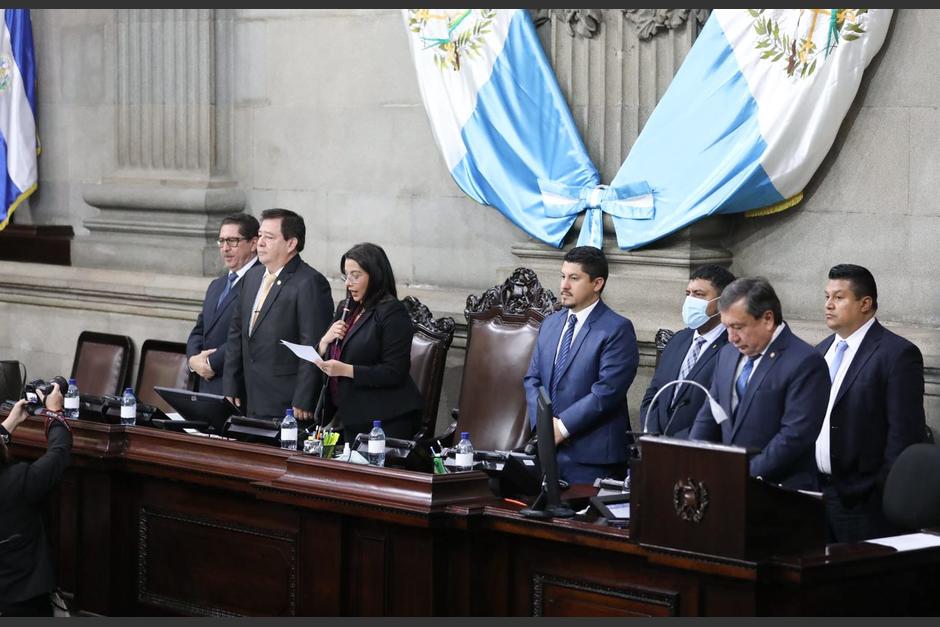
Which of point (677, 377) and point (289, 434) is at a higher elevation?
point (677, 377)

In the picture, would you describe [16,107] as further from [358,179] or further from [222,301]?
[222,301]

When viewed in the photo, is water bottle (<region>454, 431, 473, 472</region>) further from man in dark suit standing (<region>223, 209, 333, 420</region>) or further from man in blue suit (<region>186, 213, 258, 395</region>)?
man in blue suit (<region>186, 213, 258, 395</region>)

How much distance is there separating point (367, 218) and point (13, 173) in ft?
9.03

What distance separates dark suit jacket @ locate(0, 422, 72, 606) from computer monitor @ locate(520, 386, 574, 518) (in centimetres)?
174

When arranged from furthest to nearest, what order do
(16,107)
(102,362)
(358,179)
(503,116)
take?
1. (16,107)
2. (102,362)
3. (358,179)
4. (503,116)

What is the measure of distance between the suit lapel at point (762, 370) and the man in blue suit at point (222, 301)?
9.33 ft

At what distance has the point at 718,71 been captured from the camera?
6.82 meters

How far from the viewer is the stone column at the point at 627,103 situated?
7051 mm

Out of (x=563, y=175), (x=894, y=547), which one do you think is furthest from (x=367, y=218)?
(x=894, y=547)

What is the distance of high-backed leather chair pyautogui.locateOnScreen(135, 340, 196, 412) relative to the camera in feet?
27.2

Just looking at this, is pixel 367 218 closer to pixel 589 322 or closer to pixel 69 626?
pixel 589 322

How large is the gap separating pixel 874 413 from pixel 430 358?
2454 mm

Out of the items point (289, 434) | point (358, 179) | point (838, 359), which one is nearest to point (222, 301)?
point (358, 179)

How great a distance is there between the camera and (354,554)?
5.16m
